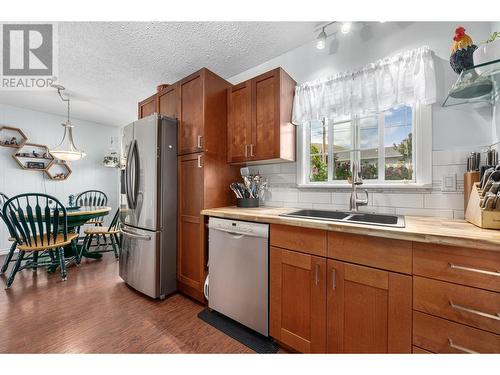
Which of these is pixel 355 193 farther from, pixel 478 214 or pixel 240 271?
pixel 240 271

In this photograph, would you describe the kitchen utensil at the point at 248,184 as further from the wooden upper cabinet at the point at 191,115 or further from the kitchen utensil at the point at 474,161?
the kitchen utensil at the point at 474,161

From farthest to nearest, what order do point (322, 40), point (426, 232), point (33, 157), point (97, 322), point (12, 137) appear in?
point (33, 157)
point (12, 137)
point (322, 40)
point (97, 322)
point (426, 232)

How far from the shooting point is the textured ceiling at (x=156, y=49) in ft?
6.03

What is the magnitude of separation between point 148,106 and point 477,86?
9.63ft

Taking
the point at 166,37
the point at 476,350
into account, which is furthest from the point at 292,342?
the point at 166,37

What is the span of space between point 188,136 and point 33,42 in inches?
67.8

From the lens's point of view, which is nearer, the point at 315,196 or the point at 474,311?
the point at 474,311

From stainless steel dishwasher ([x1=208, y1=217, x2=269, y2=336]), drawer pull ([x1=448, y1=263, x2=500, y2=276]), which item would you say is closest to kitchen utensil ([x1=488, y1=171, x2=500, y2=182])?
drawer pull ([x1=448, y1=263, x2=500, y2=276])

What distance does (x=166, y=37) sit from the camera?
1.94 m

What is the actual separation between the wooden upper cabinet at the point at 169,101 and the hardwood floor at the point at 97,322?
192 centimetres

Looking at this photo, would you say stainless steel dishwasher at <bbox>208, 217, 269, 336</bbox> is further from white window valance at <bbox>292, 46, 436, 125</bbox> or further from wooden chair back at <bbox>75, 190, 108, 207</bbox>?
wooden chair back at <bbox>75, 190, 108, 207</bbox>

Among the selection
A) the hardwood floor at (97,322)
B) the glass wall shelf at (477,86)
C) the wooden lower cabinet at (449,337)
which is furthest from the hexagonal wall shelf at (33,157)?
the glass wall shelf at (477,86)

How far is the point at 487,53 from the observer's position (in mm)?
1034

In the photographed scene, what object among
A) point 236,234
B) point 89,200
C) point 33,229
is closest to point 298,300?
point 236,234
